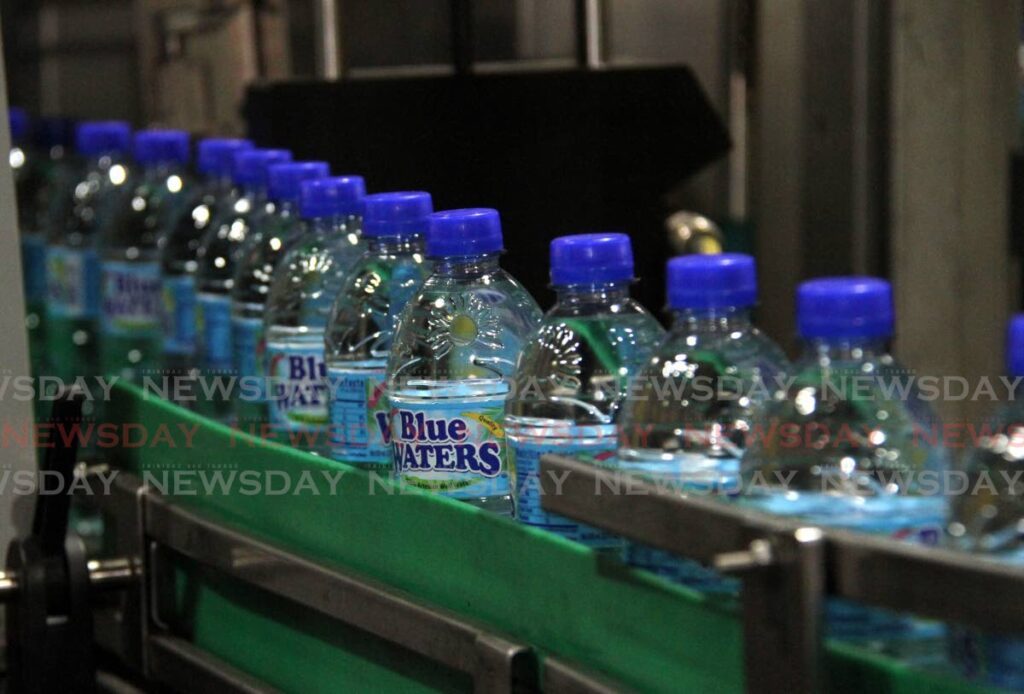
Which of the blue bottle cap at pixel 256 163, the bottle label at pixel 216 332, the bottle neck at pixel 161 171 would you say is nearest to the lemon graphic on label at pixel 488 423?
the bottle label at pixel 216 332

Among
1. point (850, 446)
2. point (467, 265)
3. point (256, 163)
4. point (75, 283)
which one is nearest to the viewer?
point (850, 446)

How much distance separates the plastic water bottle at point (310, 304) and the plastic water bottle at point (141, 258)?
16.1 inches

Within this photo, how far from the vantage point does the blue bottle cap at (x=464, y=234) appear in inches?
41.9

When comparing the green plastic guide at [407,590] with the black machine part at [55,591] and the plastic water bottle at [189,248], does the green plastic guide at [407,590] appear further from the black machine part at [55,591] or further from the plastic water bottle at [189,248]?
the plastic water bottle at [189,248]

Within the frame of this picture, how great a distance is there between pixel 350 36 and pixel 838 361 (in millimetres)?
1609

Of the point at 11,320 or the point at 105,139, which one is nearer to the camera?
the point at 11,320

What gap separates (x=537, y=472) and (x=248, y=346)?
590mm

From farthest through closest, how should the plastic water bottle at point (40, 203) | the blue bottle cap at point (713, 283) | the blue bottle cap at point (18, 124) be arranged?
the blue bottle cap at point (18, 124) → the plastic water bottle at point (40, 203) → the blue bottle cap at point (713, 283)

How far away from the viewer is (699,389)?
2.95 ft

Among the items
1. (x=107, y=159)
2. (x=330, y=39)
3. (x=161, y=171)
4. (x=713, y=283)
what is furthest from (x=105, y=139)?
(x=713, y=283)

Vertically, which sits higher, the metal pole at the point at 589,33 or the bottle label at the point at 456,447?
the metal pole at the point at 589,33

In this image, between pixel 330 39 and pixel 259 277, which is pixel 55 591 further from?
pixel 330 39

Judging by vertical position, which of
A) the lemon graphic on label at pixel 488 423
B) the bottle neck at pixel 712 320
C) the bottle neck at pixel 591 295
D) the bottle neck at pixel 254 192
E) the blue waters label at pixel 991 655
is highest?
the bottle neck at pixel 254 192

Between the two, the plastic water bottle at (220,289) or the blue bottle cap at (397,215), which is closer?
the blue bottle cap at (397,215)
